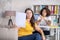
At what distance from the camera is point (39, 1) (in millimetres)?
3381

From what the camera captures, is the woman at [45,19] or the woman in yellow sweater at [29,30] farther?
the woman at [45,19]

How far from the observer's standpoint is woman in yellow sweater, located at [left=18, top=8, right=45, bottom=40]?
3238 mm

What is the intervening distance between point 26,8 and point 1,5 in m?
0.58

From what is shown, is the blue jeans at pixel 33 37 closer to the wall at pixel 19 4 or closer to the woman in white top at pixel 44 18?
the woman in white top at pixel 44 18

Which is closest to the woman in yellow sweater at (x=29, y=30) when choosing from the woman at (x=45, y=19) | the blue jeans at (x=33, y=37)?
the blue jeans at (x=33, y=37)

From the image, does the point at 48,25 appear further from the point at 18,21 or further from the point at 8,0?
the point at 8,0

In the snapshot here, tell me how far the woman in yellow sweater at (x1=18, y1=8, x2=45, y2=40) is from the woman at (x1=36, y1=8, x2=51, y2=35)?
11 cm

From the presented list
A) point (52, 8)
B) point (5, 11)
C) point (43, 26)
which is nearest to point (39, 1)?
point (52, 8)

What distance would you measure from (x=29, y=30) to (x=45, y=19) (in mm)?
444

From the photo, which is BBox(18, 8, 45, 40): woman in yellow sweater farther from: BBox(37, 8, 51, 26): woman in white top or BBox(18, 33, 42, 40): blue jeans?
BBox(37, 8, 51, 26): woman in white top

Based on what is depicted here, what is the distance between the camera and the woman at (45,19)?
3.40 meters

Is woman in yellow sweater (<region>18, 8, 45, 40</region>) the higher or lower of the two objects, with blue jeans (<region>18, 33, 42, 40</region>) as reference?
higher

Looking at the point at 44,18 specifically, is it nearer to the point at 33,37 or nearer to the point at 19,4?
the point at 33,37

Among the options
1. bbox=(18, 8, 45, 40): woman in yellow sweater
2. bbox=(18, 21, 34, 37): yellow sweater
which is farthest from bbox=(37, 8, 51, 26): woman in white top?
bbox=(18, 21, 34, 37): yellow sweater
